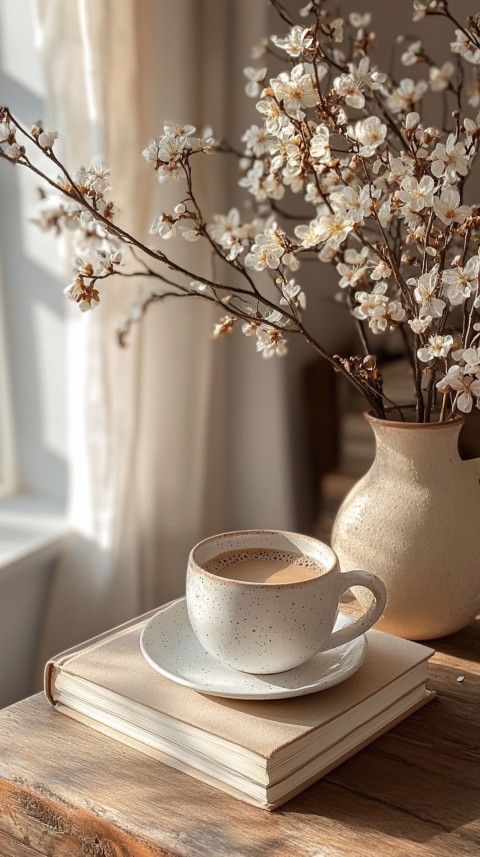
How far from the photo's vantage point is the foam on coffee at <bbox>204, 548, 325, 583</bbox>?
846 millimetres

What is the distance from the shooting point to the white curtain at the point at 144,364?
166cm

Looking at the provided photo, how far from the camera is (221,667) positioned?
0.85 meters

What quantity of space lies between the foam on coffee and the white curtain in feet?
2.94

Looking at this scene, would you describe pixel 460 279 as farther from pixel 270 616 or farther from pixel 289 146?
pixel 270 616

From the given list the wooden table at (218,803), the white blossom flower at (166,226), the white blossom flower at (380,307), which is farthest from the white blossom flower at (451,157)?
the wooden table at (218,803)

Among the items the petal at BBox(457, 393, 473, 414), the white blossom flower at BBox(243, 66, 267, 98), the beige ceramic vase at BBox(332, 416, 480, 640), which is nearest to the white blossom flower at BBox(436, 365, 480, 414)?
the petal at BBox(457, 393, 473, 414)

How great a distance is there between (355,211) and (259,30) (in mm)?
1262

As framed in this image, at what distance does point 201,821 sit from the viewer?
2.37ft

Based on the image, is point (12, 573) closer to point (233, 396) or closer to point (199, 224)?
point (233, 396)

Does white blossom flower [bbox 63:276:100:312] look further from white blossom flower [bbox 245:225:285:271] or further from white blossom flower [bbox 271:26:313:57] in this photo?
white blossom flower [bbox 271:26:313:57]

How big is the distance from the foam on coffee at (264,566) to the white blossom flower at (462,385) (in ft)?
0.60

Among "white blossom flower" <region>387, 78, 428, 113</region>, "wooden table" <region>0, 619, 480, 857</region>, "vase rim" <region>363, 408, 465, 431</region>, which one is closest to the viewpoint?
"wooden table" <region>0, 619, 480, 857</region>

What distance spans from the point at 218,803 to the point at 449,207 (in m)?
0.51

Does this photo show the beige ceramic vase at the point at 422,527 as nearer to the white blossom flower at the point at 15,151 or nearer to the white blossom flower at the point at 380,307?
the white blossom flower at the point at 380,307
